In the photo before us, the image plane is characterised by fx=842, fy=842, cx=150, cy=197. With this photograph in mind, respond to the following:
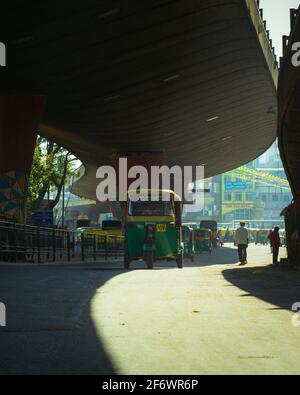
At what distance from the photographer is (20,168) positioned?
1458 inches

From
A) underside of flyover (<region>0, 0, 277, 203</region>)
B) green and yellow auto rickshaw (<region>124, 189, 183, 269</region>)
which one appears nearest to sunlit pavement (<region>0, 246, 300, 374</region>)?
green and yellow auto rickshaw (<region>124, 189, 183, 269</region>)

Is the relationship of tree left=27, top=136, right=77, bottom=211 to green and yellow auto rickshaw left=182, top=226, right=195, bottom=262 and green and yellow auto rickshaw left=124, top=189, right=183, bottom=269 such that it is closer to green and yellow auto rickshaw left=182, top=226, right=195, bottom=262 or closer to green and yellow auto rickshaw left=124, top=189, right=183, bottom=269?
green and yellow auto rickshaw left=182, top=226, right=195, bottom=262

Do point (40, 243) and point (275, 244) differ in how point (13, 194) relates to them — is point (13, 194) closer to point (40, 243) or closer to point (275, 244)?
point (40, 243)

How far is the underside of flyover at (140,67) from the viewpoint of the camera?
32.0m

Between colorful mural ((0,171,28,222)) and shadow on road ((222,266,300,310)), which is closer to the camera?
shadow on road ((222,266,300,310))

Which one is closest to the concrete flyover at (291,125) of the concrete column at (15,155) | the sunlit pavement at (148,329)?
the sunlit pavement at (148,329)

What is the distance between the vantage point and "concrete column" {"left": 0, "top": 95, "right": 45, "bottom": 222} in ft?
120

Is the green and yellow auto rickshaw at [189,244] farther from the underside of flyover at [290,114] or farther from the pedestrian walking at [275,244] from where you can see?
the underside of flyover at [290,114]

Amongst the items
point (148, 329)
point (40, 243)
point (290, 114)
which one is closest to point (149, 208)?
point (40, 243)

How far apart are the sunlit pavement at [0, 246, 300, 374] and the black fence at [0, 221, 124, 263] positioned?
9797 millimetres

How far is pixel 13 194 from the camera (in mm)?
36531

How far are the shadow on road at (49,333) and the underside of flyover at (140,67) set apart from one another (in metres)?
15.7

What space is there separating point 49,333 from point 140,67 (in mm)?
31673
